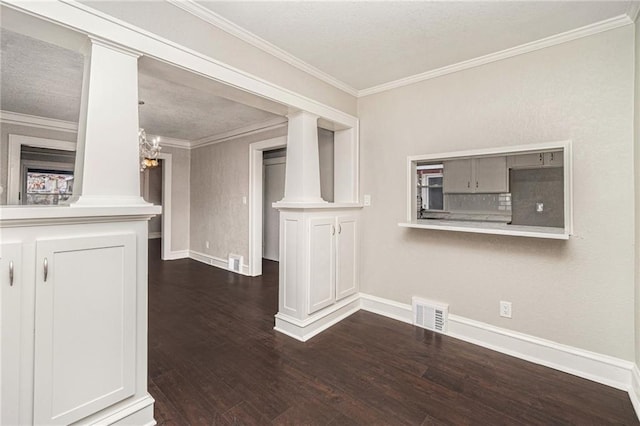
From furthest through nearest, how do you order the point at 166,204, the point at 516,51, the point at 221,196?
the point at 166,204, the point at 221,196, the point at 516,51

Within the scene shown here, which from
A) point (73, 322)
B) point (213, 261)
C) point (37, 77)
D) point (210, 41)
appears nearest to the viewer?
point (73, 322)

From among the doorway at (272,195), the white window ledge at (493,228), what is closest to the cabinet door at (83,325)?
the white window ledge at (493,228)

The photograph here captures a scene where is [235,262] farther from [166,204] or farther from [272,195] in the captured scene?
[166,204]

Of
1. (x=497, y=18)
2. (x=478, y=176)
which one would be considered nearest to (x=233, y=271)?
(x=478, y=176)

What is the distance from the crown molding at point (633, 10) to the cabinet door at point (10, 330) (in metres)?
3.42

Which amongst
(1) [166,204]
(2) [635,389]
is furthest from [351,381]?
(1) [166,204]

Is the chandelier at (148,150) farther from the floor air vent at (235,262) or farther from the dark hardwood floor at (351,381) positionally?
the dark hardwood floor at (351,381)

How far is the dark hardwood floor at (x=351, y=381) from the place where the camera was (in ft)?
5.24

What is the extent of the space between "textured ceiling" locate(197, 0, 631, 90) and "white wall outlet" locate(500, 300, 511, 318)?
79.8 inches

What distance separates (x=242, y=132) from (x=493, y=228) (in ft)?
12.7

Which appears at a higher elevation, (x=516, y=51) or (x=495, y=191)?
(x=516, y=51)

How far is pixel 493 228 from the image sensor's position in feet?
7.41

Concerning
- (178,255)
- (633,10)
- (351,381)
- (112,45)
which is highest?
(633,10)

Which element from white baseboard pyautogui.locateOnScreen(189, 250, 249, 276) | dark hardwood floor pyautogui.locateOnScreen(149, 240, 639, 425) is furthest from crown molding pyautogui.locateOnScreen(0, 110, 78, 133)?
dark hardwood floor pyautogui.locateOnScreen(149, 240, 639, 425)
